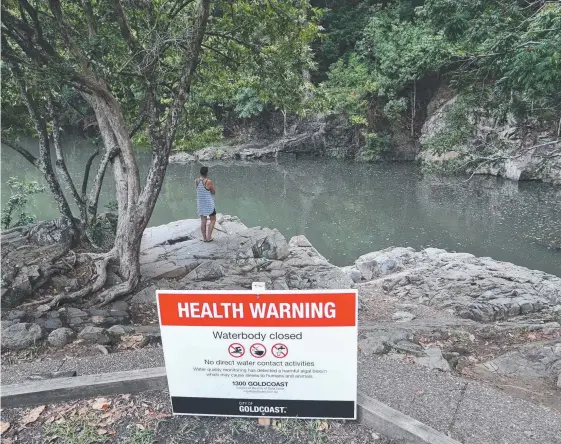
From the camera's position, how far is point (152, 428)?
9.46 ft

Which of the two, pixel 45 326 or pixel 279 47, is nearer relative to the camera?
pixel 45 326

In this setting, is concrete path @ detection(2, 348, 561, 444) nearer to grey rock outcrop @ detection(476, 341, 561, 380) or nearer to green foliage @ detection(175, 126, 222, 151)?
grey rock outcrop @ detection(476, 341, 561, 380)

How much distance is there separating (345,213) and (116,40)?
1216cm

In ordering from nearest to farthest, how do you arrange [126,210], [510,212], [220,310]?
[220,310]
[126,210]
[510,212]

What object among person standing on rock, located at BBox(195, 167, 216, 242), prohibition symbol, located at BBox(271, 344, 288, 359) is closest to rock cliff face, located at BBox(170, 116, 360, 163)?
person standing on rock, located at BBox(195, 167, 216, 242)

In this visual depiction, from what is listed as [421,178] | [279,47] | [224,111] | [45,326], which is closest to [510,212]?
[421,178]

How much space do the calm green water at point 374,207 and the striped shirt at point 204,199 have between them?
4.62 metres

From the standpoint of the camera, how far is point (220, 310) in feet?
8.59

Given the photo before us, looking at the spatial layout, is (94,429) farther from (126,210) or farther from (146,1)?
(146,1)

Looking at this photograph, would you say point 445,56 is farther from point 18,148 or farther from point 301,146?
point 301,146

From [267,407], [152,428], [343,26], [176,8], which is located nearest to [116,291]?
[152,428]

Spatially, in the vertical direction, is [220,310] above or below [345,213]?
above

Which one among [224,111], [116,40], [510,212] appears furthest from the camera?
[224,111]

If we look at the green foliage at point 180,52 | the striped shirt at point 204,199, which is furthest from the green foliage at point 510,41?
the striped shirt at point 204,199
